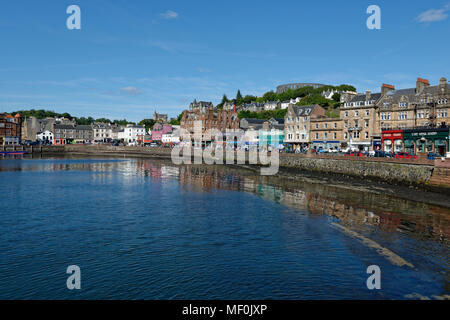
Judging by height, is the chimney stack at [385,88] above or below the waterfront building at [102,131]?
above

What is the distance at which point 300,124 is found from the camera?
91.9 m

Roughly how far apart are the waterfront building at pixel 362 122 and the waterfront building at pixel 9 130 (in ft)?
432

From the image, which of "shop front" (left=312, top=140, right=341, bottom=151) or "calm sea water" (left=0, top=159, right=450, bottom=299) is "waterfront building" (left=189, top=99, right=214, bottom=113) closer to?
"shop front" (left=312, top=140, right=341, bottom=151)

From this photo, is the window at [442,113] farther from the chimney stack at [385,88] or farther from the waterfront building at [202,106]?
the waterfront building at [202,106]

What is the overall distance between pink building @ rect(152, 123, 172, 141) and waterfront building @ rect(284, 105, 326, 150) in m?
86.3

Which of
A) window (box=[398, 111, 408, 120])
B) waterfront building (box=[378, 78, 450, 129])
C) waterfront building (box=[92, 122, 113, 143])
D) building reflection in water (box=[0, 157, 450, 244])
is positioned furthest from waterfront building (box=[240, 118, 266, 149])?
waterfront building (box=[92, 122, 113, 143])

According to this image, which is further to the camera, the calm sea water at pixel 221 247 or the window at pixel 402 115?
the window at pixel 402 115

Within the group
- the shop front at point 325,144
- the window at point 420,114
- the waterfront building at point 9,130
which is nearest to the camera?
the window at point 420,114

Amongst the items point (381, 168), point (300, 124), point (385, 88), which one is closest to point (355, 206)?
point (381, 168)

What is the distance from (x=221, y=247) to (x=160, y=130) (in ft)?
511

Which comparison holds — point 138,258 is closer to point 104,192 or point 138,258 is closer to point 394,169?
point 104,192

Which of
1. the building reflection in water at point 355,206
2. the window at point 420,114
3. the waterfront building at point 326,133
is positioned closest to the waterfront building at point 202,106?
the waterfront building at point 326,133

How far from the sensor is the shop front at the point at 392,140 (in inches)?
2581
